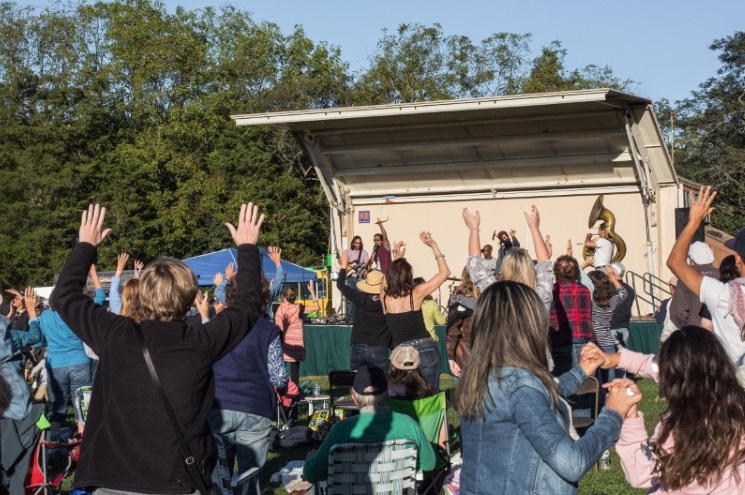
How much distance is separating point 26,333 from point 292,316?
3583 millimetres

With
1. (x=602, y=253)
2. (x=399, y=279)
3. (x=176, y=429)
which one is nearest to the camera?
(x=176, y=429)

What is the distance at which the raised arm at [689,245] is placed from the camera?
4594mm

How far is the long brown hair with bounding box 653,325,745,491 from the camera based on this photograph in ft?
11.4

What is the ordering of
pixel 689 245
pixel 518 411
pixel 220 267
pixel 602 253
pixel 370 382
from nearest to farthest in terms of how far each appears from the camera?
pixel 518 411 < pixel 689 245 < pixel 370 382 < pixel 602 253 < pixel 220 267

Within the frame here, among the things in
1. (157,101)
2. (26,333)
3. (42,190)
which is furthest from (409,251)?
(157,101)

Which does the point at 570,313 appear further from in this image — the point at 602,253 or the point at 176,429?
the point at 602,253

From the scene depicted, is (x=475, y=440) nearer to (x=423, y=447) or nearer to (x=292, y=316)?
(x=423, y=447)

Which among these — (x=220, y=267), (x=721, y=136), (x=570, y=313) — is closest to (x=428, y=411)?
(x=570, y=313)

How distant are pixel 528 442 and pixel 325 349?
15327mm

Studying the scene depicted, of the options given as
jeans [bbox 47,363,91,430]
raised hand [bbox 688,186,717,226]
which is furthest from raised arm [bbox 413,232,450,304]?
jeans [bbox 47,363,91,430]

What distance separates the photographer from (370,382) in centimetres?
596

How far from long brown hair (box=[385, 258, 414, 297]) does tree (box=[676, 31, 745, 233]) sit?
108ft

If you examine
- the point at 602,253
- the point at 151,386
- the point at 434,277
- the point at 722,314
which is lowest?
the point at 151,386

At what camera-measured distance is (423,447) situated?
5895mm
